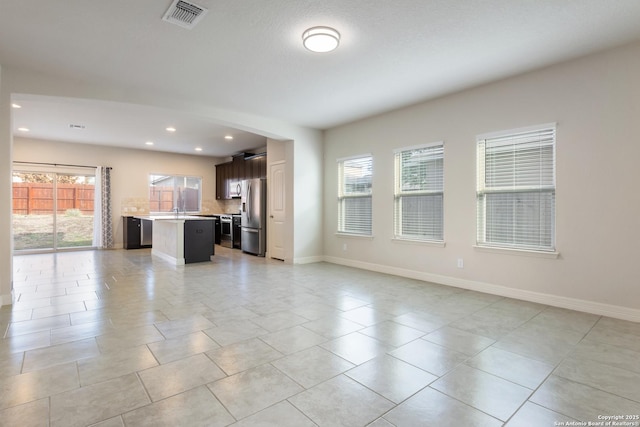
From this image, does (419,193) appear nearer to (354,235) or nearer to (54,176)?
(354,235)

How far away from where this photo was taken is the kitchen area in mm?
6457

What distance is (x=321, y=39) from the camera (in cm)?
300

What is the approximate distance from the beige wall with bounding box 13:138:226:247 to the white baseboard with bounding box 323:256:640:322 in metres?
6.90

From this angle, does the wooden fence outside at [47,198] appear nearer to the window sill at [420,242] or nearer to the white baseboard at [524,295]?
the white baseboard at [524,295]

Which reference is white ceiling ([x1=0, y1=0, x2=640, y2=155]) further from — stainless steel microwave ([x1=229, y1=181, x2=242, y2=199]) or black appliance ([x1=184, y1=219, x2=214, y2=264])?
stainless steel microwave ([x1=229, y1=181, x2=242, y2=199])

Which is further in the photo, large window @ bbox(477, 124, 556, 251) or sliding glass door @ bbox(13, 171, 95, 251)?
sliding glass door @ bbox(13, 171, 95, 251)

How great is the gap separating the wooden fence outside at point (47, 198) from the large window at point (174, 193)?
1.48 m

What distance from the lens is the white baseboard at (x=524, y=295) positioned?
3.25 meters

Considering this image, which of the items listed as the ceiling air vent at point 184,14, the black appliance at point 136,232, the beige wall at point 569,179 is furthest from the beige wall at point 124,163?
the beige wall at point 569,179

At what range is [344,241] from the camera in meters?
6.31

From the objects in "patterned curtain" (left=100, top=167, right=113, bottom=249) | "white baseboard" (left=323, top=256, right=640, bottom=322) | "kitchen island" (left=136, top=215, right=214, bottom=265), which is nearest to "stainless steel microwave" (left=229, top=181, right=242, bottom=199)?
"kitchen island" (left=136, top=215, right=214, bottom=265)

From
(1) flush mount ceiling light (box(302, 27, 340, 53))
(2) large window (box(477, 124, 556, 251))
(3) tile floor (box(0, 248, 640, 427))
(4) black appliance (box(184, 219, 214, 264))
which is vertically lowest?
(3) tile floor (box(0, 248, 640, 427))

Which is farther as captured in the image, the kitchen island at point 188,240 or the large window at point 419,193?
the kitchen island at point 188,240

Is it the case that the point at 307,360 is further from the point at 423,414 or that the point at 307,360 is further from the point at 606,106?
the point at 606,106
